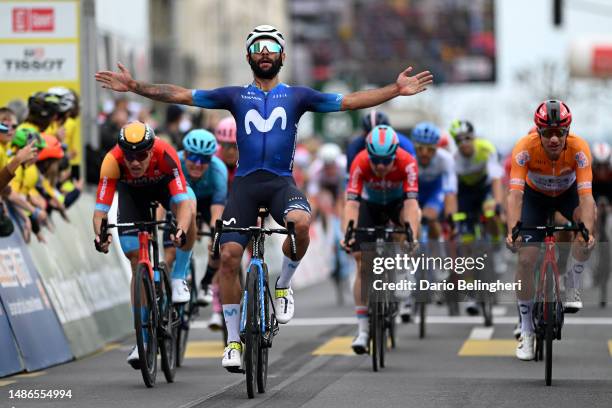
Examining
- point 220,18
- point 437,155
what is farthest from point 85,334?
point 220,18

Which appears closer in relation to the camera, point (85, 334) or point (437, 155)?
point (85, 334)

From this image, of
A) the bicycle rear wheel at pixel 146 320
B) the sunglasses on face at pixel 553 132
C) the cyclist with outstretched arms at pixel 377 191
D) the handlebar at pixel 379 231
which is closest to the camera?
the bicycle rear wheel at pixel 146 320

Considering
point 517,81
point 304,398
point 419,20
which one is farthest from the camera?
point 517,81

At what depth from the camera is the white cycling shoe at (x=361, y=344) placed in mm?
14219

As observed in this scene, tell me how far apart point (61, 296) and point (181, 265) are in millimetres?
2042

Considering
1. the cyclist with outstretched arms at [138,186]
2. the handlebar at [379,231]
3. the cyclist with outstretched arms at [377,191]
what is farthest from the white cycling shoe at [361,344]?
the cyclist with outstretched arms at [138,186]

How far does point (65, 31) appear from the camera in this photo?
2052cm

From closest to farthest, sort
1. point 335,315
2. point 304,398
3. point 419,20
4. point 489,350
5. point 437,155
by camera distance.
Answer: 1. point 304,398
2. point 489,350
3. point 437,155
4. point 335,315
5. point 419,20

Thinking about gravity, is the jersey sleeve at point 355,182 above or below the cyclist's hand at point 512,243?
above

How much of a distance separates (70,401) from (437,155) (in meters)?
7.28

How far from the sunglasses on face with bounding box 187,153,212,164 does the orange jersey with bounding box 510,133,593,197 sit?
3065mm

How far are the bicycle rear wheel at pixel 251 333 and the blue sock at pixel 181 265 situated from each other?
2184 millimetres

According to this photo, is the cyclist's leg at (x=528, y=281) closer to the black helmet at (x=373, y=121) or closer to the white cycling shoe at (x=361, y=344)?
the white cycling shoe at (x=361, y=344)

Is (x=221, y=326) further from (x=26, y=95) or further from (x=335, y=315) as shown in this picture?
(x=26, y=95)
